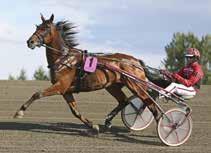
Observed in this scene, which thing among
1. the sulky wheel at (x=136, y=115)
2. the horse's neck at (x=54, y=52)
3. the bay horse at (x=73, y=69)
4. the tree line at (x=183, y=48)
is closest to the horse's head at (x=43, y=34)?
the bay horse at (x=73, y=69)

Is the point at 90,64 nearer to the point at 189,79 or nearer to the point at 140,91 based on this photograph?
the point at 140,91

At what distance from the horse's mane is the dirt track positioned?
1766 mm

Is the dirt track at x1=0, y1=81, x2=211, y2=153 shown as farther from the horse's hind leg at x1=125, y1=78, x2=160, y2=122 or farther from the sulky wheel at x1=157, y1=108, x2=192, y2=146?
the horse's hind leg at x1=125, y1=78, x2=160, y2=122

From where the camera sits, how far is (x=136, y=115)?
555 inches

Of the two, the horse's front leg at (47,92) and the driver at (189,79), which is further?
the driver at (189,79)

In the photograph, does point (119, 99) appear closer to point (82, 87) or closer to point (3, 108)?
point (82, 87)

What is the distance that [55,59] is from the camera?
13.0 meters

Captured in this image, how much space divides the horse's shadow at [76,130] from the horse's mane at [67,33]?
1737 mm

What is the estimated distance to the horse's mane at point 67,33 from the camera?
1346 cm

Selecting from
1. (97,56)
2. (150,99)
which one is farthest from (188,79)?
(97,56)

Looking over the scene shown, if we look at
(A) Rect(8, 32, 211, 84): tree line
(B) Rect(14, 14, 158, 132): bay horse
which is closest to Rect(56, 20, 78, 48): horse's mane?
(B) Rect(14, 14, 158, 132): bay horse

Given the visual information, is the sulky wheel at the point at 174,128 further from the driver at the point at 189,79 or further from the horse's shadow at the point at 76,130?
the driver at the point at 189,79

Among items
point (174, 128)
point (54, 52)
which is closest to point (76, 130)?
point (54, 52)

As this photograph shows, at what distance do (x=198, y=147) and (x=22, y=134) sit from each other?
3286 millimetres
